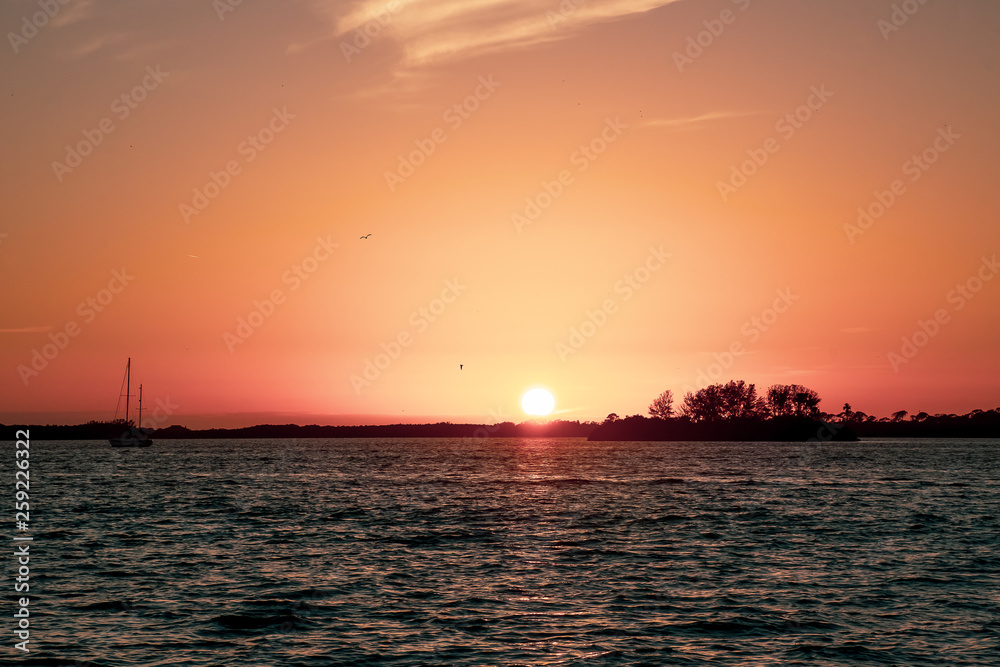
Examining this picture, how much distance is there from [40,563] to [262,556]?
27.6ft

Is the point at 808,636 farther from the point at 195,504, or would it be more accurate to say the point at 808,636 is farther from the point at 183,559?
the point at 195,504

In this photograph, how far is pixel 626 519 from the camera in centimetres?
5172

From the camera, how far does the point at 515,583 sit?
3094 cm

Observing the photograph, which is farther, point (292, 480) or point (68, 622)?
point (292, 480)

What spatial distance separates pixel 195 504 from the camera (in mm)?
61500

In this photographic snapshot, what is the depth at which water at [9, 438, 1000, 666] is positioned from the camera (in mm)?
22297

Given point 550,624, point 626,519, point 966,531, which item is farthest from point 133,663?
point 966,531

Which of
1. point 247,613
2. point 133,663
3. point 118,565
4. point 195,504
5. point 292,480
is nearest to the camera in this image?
point 133,663

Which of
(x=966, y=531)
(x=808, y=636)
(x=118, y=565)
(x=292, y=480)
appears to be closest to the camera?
(x=808, y=636)

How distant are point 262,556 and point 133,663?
16347 mm

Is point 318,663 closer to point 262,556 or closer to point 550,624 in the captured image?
point 550,624

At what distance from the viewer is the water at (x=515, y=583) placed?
878 inches

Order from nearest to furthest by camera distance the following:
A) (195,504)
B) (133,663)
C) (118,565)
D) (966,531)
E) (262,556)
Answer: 1. (133,663)
2. (118,565)
3. (262,556)
4. (966,531)
5. (195,504)

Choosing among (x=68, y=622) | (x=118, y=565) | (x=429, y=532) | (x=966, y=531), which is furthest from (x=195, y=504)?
(x=966, y=531)
